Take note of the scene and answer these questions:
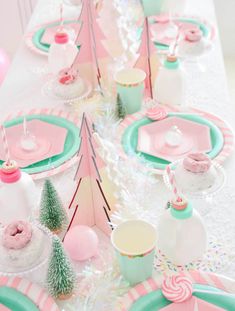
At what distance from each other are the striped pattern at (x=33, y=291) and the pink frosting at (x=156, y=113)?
669mm

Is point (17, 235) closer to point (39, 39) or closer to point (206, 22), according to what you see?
point (39, 39)

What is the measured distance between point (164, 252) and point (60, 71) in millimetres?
761

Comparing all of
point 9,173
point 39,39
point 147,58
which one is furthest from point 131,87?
point 39,39

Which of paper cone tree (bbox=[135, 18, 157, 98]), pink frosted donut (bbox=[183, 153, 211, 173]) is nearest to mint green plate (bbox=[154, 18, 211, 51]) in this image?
paper cone tree (bbox=[135, 18, 157, 98])

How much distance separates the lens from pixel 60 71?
1.69 metres

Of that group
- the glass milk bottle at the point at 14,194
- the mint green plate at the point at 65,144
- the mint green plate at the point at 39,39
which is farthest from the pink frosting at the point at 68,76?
the glass milk bottle at the point at 14,194

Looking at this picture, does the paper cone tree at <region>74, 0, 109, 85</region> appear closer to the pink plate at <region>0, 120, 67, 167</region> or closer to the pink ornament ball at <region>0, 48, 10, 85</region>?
the pink plate at <region>0, 120, 67, 167</region>

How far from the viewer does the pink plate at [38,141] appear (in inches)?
57.7

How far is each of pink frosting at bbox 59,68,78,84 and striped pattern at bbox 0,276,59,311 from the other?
0.75 metres

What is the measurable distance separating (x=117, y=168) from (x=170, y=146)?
0.21 metres

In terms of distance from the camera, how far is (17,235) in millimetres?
1080

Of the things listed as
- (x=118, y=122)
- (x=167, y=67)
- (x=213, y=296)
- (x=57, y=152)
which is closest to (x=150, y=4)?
(x=167, y=67)

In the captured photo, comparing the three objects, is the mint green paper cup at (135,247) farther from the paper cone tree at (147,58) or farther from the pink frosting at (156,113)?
the paper cone tree at (147,58)

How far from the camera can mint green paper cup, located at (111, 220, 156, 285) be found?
1.05 meters
